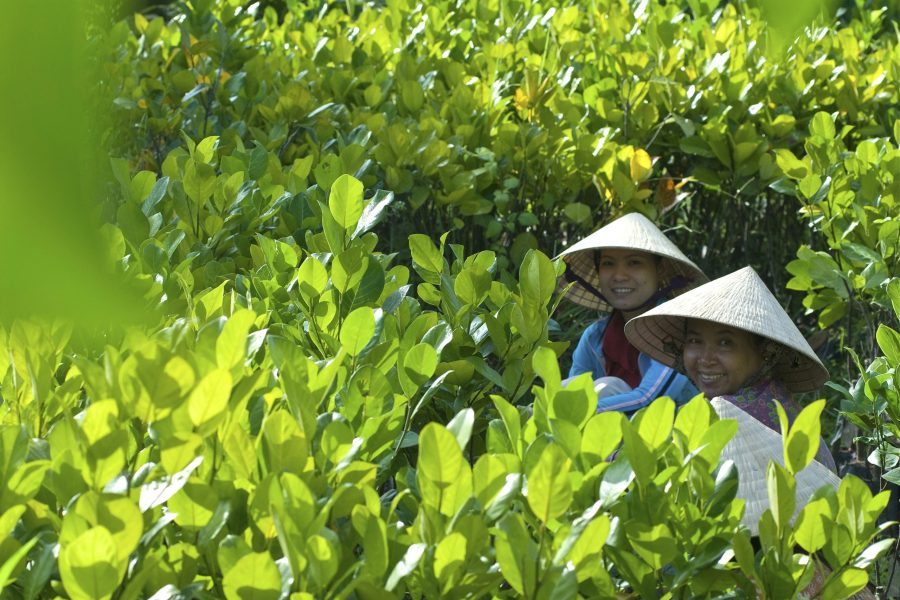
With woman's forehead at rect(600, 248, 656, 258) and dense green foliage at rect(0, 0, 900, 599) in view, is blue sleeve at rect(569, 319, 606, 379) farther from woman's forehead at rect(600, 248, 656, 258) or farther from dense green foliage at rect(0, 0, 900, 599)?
dense green foliage at rect(0, 0, 900, 599)

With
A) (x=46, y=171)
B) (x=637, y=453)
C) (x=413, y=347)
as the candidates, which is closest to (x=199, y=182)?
(x=413, y=347)

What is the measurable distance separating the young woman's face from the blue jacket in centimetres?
16

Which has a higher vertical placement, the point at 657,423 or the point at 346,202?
the point at 346,202

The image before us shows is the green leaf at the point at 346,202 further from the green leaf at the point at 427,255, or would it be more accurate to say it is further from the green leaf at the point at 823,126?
the green leaf at the point at 823,126

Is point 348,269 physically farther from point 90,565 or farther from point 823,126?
point 823,126

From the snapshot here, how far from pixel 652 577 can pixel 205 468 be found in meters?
0.52

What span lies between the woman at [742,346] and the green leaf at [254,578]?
2099mm

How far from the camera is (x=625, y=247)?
3525 mm

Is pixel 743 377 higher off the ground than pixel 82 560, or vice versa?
pixel 82 560

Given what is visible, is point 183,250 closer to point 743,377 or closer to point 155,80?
point 743,377

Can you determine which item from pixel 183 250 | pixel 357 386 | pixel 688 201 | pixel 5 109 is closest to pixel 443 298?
pixel 357 386

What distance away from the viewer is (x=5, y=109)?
1.16 feet

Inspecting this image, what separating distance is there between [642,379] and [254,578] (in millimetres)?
2767

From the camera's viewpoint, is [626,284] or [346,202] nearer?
[346,202]
